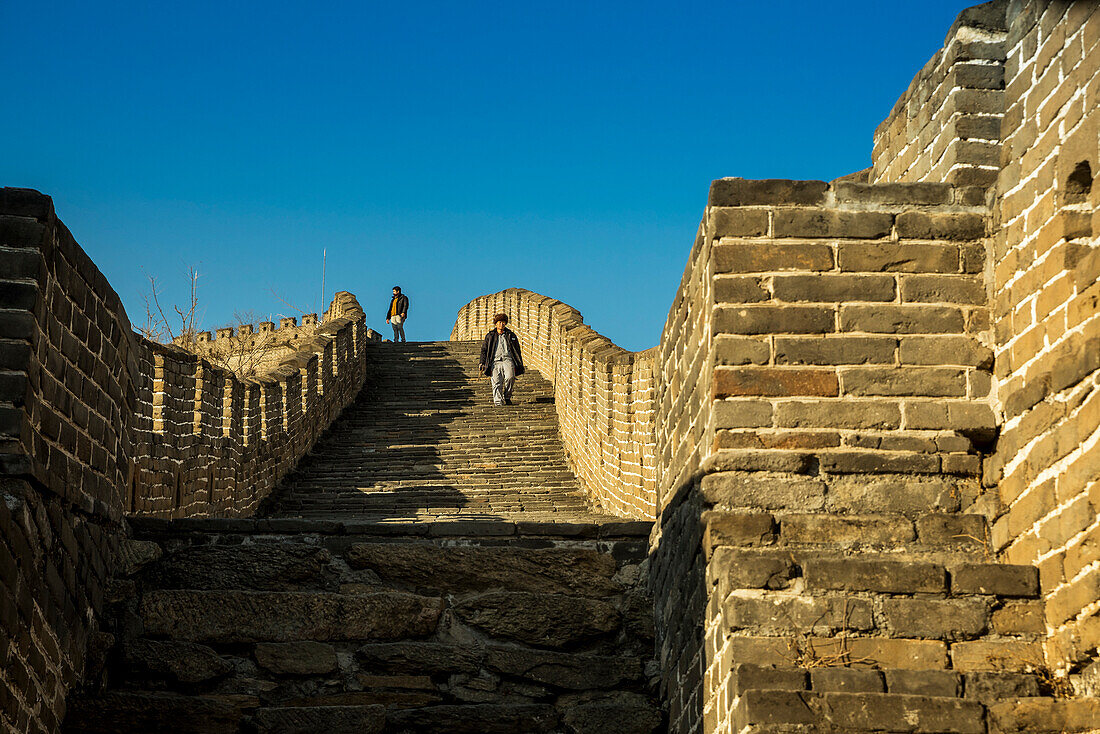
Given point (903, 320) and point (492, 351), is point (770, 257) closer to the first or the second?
point (903, 320)

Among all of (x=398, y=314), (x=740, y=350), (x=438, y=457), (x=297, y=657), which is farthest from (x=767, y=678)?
(x=398, y=314)

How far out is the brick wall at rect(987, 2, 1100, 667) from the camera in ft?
12.9

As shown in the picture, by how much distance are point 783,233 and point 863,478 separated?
3.15 feet

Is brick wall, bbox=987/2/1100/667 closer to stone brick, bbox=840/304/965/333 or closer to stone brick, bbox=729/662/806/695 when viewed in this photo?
stone brick, bbox=840/304/965/333

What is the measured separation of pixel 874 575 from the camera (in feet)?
14.3

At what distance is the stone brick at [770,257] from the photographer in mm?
4859

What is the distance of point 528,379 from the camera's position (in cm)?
1850

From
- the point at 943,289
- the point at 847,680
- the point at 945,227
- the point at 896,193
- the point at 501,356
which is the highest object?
the point at 501,356

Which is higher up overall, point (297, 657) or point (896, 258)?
point (896, 258)

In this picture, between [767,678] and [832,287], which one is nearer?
[767,678]

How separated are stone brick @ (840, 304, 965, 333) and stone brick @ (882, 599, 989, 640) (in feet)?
3.34

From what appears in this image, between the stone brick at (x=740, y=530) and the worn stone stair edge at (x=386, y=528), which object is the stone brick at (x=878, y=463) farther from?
the worn stone stair edge at (x=386, y=528)

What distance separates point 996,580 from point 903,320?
1.02 m

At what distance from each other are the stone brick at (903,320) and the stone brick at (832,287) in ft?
0.19
